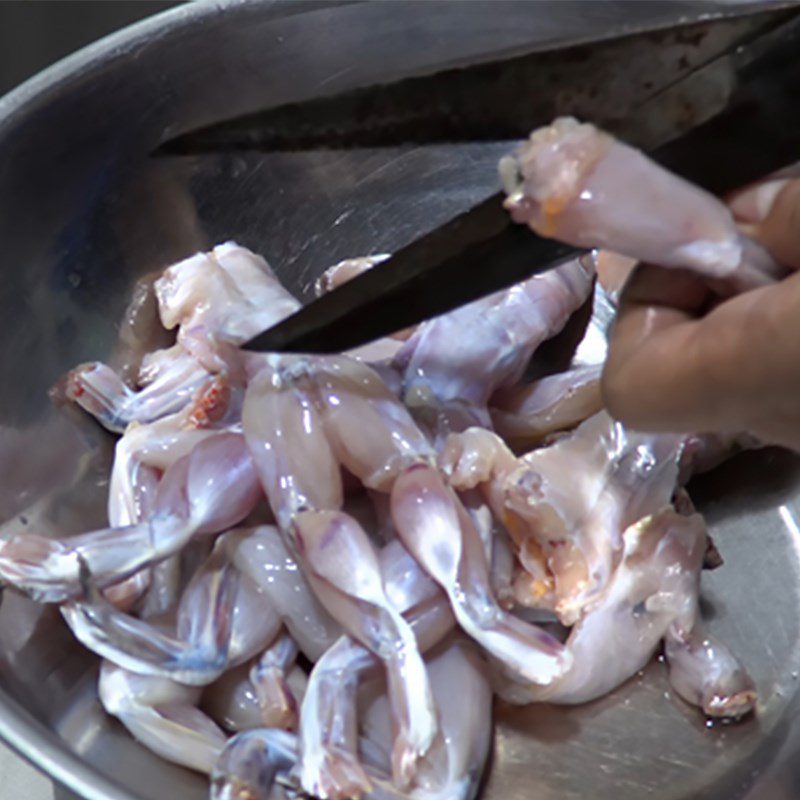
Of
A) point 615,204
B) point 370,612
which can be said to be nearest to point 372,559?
point 370,612

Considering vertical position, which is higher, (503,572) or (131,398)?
(131,398)

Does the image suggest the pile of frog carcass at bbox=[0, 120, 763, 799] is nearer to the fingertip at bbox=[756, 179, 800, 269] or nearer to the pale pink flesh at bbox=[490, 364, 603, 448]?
the pale pink flesh at bbox=[490, 364, 603, 448]

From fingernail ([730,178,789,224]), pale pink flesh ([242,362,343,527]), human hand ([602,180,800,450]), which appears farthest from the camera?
pale pink flesh ([242,362,343,527])

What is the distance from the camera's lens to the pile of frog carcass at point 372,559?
686 mm

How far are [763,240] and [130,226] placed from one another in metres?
0.49

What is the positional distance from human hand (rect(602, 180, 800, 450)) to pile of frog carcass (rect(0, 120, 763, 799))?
0.17 metres

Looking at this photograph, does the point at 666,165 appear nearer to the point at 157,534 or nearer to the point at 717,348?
the point at 717,348

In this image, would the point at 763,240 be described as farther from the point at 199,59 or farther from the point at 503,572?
the point at 199,59

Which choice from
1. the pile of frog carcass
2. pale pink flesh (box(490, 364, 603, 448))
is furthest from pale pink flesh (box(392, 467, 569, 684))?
pale pink flesh (box(490, 364, 603, 448))

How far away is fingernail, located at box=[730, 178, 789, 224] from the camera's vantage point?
601 millimetres

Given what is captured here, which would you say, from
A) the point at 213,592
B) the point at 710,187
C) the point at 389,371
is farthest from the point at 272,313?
the point at 710,187

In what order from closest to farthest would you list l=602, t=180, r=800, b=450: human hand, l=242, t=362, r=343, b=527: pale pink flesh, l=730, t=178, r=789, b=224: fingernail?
1. l=602, t=180, r=800, b=450: human hand
2. l=730, t=178, r=789, b=224: fingernail
3. l=242, t=362, r=343, b=527: pale pink flesh

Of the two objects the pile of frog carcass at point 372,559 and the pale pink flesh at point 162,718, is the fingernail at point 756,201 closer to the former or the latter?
the pile of frog carcass at point 372,559

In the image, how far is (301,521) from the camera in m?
0.71
